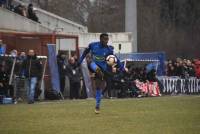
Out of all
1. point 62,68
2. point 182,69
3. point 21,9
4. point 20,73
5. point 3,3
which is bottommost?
point 182,69

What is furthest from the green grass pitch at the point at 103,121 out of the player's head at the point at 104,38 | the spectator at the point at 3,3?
the spectator at the point at 3,3

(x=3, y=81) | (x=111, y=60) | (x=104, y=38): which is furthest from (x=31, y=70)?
(x=104, y=38)

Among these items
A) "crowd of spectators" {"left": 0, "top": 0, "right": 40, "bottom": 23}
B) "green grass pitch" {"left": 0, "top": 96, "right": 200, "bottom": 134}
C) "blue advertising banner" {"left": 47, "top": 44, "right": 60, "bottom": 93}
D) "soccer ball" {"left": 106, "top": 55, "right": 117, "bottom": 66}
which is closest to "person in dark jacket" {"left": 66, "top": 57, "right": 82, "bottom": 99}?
"blue advertising banner" {"left": 47, "top": 44, "right": 60, "bottom": 93}

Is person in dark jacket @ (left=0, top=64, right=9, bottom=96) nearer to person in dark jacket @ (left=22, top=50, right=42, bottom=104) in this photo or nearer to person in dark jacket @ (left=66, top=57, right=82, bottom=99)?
person in dark jacket @ (left=22, top=50, right=42, bottom=104)

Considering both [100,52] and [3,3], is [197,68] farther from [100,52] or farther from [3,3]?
[100,52]

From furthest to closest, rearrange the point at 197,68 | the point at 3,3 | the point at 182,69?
the point at 197,68
the point at 3,3
the point at 182,69

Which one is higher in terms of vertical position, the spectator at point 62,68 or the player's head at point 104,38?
the player's head at point 104,38

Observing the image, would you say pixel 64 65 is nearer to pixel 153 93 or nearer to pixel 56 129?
pixel 153 93

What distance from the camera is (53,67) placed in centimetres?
3122

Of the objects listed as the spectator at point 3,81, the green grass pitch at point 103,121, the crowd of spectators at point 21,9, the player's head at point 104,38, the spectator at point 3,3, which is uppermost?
A: the spectator at point 3,3

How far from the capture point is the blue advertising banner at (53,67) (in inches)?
1222

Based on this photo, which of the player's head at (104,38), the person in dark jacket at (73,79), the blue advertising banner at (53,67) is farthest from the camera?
the person in dark jacket at (73,79)

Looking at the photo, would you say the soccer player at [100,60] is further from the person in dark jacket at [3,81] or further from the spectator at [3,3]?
the spectator at [3,3]

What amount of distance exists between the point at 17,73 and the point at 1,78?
1.31 m
